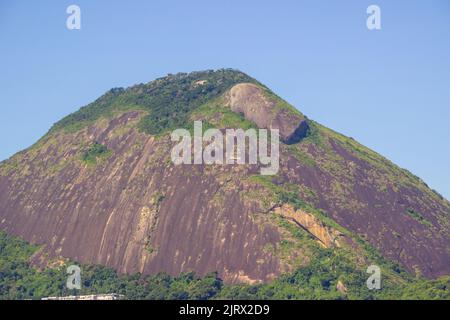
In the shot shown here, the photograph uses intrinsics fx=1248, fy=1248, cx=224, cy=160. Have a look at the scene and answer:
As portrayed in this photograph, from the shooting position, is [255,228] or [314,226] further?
[314,226]

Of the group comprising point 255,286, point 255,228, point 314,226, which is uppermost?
point 314,226

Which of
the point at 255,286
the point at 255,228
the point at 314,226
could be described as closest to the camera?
the point at 255,286

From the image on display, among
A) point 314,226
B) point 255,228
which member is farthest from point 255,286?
point 314,226

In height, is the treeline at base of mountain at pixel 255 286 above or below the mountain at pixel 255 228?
below

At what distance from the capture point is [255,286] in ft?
564

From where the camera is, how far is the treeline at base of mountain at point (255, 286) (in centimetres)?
16588

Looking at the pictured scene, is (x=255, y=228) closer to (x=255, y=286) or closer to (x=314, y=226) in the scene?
(x=314, y=226)

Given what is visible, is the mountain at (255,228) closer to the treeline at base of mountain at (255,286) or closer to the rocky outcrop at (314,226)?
the rocky outcrop at (314,226)

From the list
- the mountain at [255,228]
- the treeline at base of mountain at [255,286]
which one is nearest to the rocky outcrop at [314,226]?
the mountain at [255,228]

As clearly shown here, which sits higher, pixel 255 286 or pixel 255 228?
pixel 255 228

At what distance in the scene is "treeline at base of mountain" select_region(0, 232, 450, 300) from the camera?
544 feet
